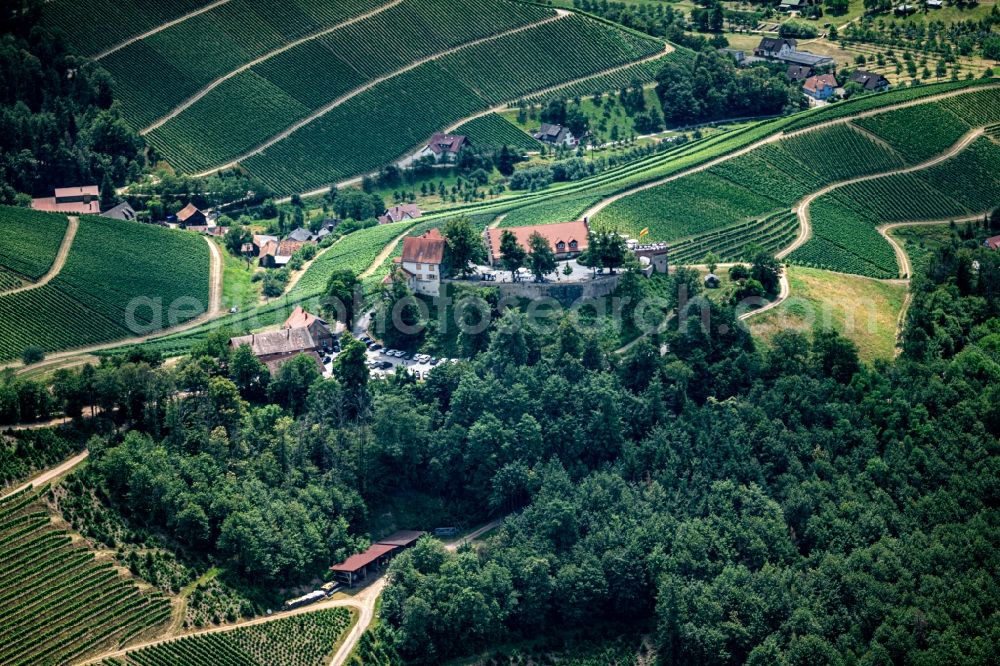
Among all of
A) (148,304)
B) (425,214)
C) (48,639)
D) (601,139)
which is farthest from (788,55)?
Result: (48,639)

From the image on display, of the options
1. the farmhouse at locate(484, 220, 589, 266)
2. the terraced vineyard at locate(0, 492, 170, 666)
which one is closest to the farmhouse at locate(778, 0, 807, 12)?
the farmhouse at locate(484, 220, 589, 266)

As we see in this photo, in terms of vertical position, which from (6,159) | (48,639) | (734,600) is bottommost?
(734,600)

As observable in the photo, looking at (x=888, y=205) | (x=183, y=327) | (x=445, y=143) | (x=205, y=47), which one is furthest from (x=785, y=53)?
(x=183, y=327)

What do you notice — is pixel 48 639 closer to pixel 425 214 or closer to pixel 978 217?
pixel 425 214

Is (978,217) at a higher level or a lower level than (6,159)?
lower

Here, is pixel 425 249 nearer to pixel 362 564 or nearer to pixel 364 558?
pixel 364 558

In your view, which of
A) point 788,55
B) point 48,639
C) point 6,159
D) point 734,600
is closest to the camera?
point 48,639
